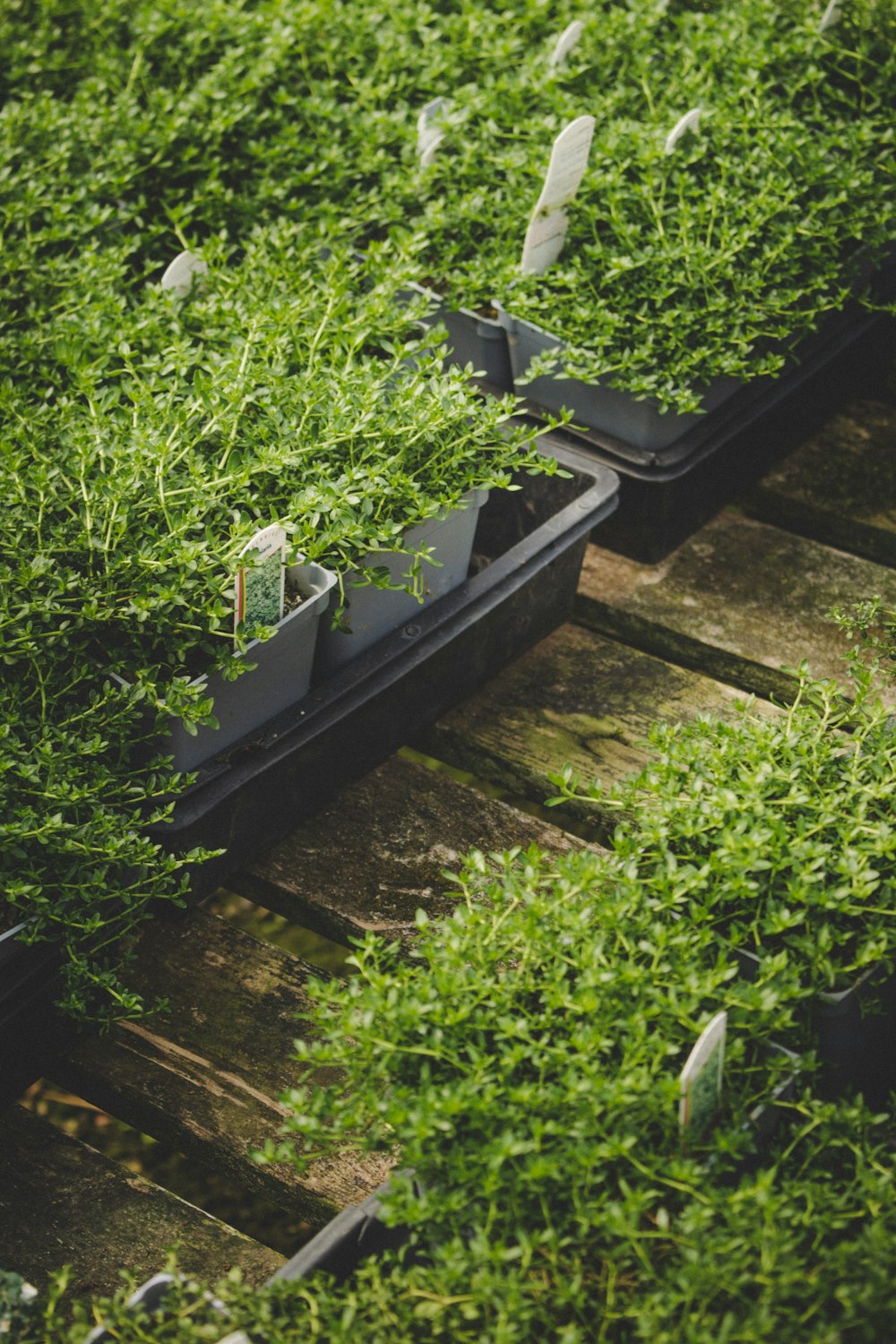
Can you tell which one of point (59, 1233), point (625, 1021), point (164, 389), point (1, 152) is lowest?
point (59, 1233)

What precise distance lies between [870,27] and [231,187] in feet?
4.18

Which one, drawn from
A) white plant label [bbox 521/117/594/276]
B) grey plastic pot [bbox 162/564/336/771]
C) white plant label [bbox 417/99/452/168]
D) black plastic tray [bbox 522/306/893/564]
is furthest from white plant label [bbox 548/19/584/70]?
grey plastic pot [bbox 162/564/336/771]

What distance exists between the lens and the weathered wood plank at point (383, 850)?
5.78ft

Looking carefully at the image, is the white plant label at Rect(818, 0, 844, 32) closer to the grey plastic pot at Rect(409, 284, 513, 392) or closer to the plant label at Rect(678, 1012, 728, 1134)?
the grey plastic pot at Rect(409, 284, 513, 392)

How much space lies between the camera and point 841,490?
2.45m

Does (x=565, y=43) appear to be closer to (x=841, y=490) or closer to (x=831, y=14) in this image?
(x=831, y=14)

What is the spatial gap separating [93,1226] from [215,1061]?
231 millimetres

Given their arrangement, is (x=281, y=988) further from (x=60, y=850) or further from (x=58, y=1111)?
(x=58, y=1111)

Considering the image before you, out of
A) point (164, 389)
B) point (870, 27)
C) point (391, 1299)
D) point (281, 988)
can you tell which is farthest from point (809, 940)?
point (870, 27)

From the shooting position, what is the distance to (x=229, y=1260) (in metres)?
1.44

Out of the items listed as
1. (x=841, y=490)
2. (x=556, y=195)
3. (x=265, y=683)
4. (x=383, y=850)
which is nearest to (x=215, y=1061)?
(x=383, y=850)

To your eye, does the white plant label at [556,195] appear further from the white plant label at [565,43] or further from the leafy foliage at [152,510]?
the white plant label at [565,43]

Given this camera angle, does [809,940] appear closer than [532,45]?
Yes

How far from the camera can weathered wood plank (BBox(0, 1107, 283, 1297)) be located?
4.65 feet
